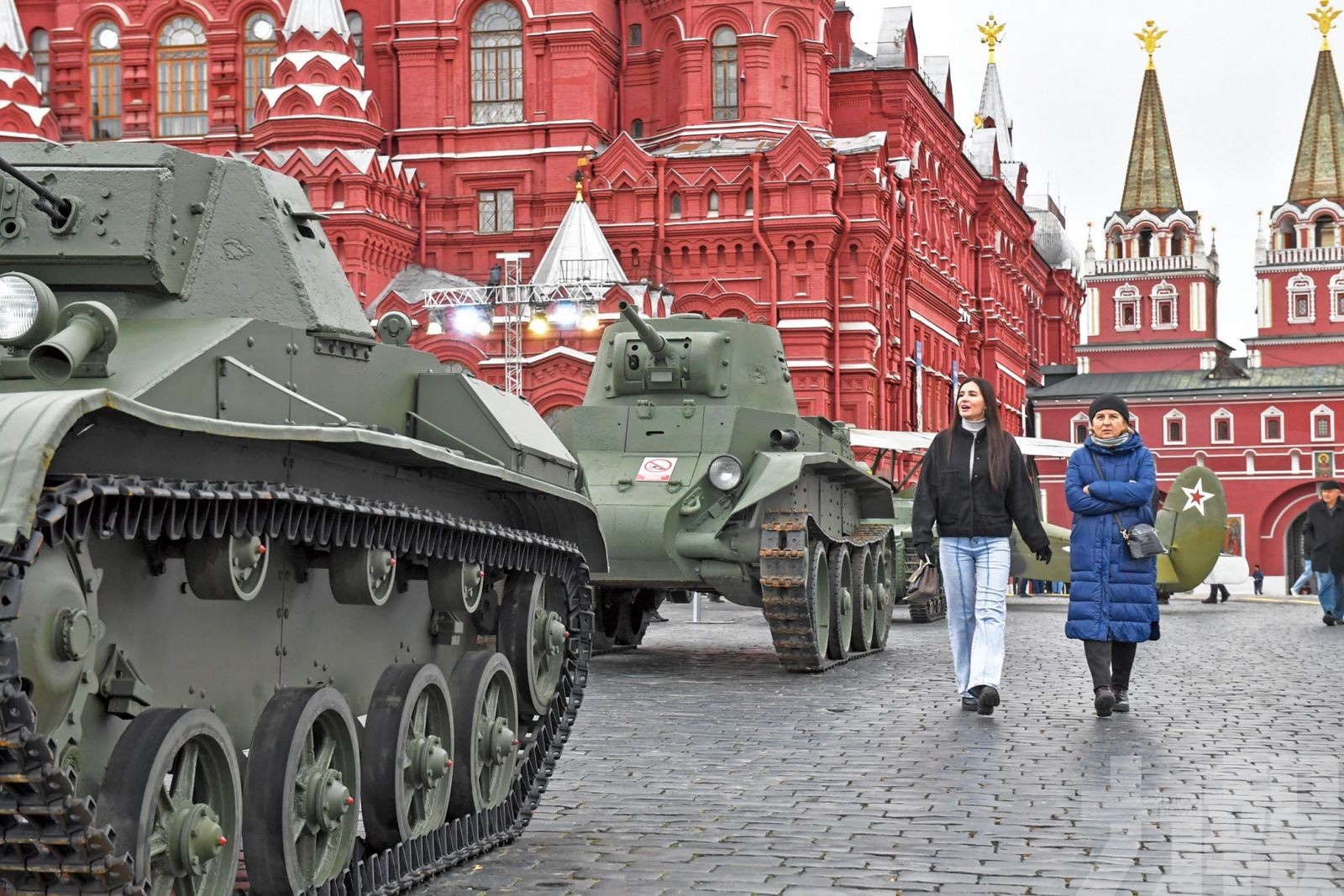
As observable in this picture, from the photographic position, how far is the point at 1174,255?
8494 cm

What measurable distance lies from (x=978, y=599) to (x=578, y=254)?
1244 inches

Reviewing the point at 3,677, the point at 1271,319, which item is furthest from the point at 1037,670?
the point at 1271,319

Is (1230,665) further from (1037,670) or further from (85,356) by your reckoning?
(85,356)

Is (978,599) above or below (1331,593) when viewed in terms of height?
above

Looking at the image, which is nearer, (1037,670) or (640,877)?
(640,877)

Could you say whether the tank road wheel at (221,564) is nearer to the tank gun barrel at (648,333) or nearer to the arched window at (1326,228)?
the tank gun barrel at (648,333)

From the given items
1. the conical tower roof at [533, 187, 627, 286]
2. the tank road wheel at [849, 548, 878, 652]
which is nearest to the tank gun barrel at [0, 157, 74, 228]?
the tank road wheel at [849, 548, 878, 652]

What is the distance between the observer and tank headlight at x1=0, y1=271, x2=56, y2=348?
193 inches

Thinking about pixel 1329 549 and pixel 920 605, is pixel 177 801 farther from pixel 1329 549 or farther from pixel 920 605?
pixel 1329 549

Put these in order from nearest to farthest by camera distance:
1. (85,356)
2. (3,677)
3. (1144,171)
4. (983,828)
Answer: (3,677) → (85,356) → (983,828) → (1144,171)

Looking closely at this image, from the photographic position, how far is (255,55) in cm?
4566

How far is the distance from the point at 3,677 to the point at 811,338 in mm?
39913

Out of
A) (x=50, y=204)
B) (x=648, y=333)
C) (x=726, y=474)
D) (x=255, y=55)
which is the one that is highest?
(x=255, y=55)

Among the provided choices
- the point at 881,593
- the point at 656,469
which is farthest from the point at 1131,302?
the point at 656,469
